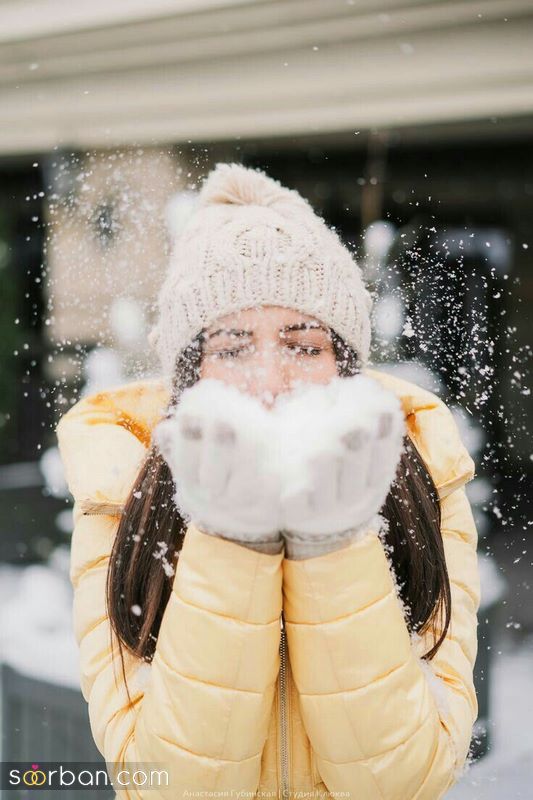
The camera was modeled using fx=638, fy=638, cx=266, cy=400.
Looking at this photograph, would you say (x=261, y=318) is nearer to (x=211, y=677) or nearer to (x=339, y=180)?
(x=211, y=677)

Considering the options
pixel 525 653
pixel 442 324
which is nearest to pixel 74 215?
pixel 442 324

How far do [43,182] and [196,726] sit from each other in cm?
113

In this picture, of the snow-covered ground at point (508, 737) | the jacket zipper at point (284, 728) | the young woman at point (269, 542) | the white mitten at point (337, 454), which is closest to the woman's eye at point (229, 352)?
the young woman at point (269, 542)

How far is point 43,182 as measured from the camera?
1.33 m

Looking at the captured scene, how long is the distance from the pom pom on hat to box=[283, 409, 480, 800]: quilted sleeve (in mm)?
426

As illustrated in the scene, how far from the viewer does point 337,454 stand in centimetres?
45

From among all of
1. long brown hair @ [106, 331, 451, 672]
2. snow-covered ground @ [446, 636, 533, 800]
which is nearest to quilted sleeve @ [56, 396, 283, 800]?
long brown hair @ [106, 331, 451, 672]

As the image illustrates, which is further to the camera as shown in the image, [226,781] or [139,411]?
[139,411]

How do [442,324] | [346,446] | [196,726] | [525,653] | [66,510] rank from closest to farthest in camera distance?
[346,446]
[196,726]
[442,324]
[525,653]
[66,510]

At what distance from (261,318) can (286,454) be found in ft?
0.82

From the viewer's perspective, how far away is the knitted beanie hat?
2.27ft

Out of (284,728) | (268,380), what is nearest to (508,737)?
(284,728)

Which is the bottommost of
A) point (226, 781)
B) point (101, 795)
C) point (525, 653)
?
point (101, 795)

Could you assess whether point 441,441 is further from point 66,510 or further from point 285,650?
point 66,510
